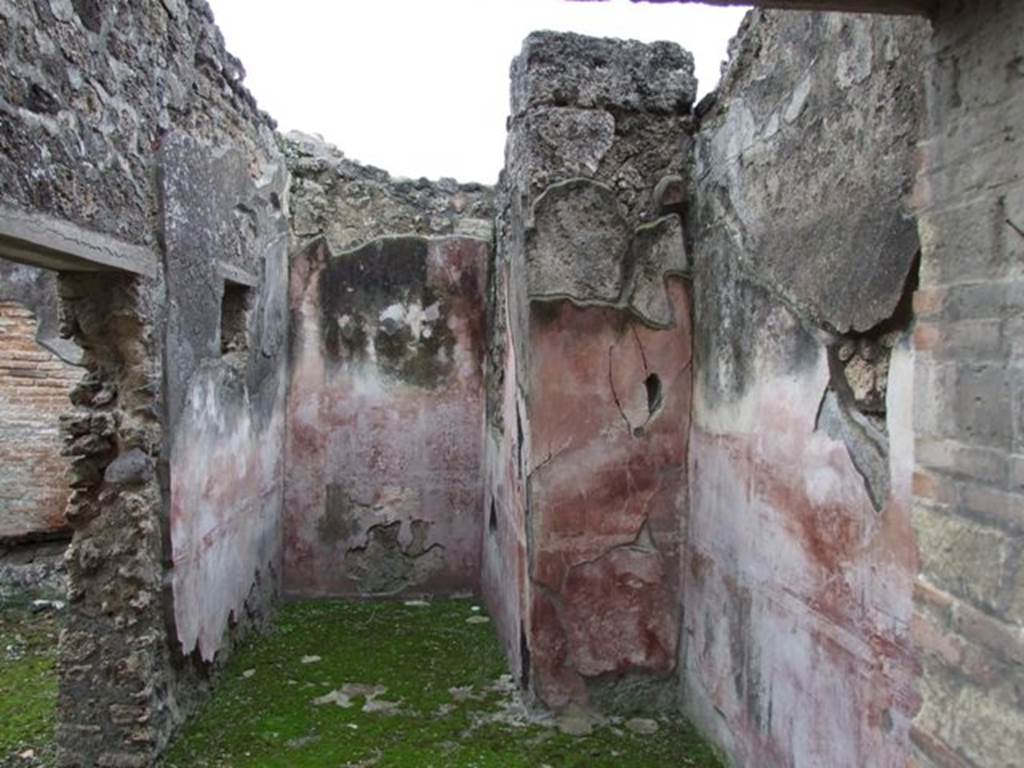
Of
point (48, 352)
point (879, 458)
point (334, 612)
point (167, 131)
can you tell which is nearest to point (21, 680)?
point (334, 612)

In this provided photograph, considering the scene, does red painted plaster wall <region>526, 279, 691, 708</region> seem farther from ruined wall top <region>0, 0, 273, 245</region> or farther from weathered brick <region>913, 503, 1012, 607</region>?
weathered brick <region>913, 503, 1012, 607</region>

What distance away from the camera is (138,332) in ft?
9.48

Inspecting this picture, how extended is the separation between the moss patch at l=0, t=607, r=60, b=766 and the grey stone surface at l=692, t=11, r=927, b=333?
3.06 metres

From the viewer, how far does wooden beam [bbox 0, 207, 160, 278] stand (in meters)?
2.15

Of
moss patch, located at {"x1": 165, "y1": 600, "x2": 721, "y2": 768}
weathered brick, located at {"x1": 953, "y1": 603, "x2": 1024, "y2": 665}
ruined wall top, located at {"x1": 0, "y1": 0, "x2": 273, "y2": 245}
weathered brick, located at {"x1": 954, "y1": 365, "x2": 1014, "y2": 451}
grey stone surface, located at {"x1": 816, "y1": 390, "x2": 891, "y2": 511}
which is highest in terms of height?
ruined wall top, located at {"x1": 0, "y1": 0, "x2": 273, "y2": 245}

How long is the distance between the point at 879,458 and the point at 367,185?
163 inches

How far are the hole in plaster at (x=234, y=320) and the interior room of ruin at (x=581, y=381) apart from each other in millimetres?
18

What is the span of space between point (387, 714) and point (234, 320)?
199 cm

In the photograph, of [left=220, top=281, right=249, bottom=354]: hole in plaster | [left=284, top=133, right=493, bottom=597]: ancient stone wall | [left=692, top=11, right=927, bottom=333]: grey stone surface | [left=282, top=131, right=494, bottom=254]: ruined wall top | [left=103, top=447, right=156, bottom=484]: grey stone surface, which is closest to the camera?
[left=692, top=11, right=927, bottom=333]: grey stone surface

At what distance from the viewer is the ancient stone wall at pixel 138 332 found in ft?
7.83

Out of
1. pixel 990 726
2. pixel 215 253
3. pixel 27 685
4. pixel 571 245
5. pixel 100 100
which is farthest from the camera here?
pixel 27 685

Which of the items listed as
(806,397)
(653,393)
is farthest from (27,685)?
(806,397)

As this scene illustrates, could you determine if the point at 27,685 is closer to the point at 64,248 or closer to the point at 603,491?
the point at 64,248

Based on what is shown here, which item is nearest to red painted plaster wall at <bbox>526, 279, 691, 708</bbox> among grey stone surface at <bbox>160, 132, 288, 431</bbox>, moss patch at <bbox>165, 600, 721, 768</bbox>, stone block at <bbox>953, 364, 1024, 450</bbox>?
moss patch at <bbox>165, 600, 721, 768</bbox>
